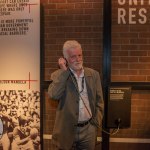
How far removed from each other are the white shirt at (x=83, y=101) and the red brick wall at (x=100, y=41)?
91 cm

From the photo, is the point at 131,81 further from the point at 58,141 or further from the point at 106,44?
the point at 58,141

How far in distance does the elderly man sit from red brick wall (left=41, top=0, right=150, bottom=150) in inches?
35.5

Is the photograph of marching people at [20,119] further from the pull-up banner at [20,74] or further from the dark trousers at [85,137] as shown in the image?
the dark trousers at [85,137]

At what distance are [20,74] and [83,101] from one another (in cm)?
141

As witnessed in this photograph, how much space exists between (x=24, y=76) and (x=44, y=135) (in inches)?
35.5

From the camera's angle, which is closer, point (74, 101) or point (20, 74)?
point (74, 101)

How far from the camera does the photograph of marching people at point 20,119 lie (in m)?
4.20

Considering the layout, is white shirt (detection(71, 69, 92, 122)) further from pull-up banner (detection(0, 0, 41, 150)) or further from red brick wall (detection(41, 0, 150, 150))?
pull-up banner (detection(0, 0, 41, 150))

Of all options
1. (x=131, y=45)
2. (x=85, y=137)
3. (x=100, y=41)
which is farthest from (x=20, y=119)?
(x=131, y=45)

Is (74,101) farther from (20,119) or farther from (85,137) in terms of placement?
(20,119)

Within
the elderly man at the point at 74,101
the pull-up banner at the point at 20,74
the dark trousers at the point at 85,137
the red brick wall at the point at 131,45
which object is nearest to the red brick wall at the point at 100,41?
the red brick wall at the point at 131,45

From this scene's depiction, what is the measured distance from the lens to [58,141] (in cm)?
314

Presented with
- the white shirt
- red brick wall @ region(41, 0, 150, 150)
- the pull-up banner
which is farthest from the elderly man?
the pull-up banner

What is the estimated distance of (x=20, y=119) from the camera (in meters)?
4.23
